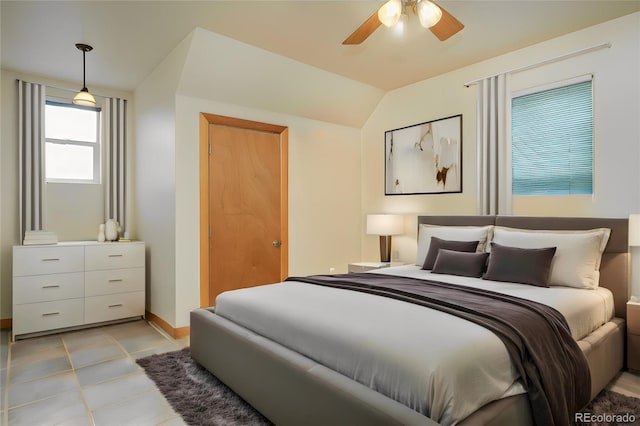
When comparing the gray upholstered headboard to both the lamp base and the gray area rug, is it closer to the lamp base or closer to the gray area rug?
the gray area rug

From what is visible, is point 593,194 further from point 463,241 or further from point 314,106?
point 314,106

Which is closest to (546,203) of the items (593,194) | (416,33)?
(593,194)

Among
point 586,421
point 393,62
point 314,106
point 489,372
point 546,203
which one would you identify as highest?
point 393,62

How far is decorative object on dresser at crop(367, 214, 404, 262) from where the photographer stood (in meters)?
4.43

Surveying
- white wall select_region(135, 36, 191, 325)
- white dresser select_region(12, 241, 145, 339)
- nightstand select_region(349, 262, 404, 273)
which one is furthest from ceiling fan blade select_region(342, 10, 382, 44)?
white dresser select_region(12, 241, 145, 339)

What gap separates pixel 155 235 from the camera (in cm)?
405

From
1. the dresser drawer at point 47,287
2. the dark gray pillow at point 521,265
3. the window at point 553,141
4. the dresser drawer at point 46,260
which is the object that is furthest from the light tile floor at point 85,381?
the window at point 553,141

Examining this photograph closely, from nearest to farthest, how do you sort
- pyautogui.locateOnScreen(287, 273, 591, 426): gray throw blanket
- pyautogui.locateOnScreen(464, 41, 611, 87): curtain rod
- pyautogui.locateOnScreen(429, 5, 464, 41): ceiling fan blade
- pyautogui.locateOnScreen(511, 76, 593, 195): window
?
pyautogui.locateOnScreen(287, 273, 591, 426): gray throw blanket → pyautogui.locateOnScreen(429, 5, 464, 41): ceiling fan blade → pyautogui.locateOnScreen(464, 41, 611, 87): curtain rod → pyautogui.locateOnScreen(511, 76, 593, 195): window

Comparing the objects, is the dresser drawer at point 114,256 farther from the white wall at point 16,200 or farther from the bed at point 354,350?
the bed at point 354,350

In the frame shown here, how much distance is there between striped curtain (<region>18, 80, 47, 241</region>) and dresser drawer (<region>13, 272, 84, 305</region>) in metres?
0.66

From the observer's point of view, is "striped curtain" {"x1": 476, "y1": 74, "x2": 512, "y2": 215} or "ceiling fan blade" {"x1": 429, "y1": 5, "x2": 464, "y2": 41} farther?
"striped curtain" {"x1": 476, "y1": 74, "x2": 512, "y2": 215}

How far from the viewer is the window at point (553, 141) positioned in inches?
127

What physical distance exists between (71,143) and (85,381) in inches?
112

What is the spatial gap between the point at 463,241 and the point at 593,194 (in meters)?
1.10
